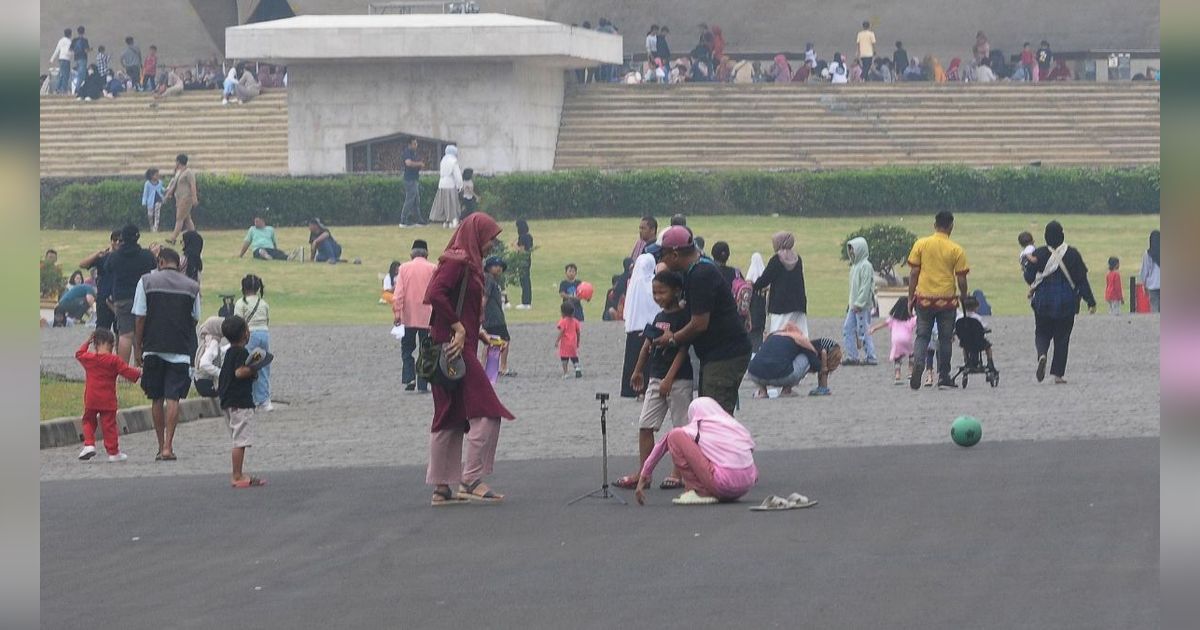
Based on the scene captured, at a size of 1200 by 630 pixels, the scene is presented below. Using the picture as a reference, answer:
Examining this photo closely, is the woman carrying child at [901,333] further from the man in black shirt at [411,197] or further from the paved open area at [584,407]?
the man in black shirt at [411,197]

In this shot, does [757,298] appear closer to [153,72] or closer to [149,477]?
[149,477]

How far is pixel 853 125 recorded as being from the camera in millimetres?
41156

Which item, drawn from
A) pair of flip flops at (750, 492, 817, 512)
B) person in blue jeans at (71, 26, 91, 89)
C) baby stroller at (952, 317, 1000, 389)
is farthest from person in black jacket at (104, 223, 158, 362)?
person in blue jeans at (71, 26, 91, 89)

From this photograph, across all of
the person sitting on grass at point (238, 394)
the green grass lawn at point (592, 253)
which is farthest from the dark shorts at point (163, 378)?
the green grass lawn at point (592, 253)

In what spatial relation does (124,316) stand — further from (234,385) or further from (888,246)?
(888,246)

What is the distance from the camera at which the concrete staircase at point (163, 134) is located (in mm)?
39844

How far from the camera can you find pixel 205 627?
618cm

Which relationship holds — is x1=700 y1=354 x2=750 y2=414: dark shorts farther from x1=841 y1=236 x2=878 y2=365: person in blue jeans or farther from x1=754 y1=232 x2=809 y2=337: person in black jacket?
x1=841 y1=236 x2=878 y2=365: person in blue jeans

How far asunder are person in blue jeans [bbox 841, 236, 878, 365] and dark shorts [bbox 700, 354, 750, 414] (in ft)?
29.3

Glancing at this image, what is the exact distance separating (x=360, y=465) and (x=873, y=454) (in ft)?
10.9

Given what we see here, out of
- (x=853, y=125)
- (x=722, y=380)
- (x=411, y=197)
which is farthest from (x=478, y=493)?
(x=853, y=125)

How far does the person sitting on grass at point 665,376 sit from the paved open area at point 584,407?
6.89 feet
